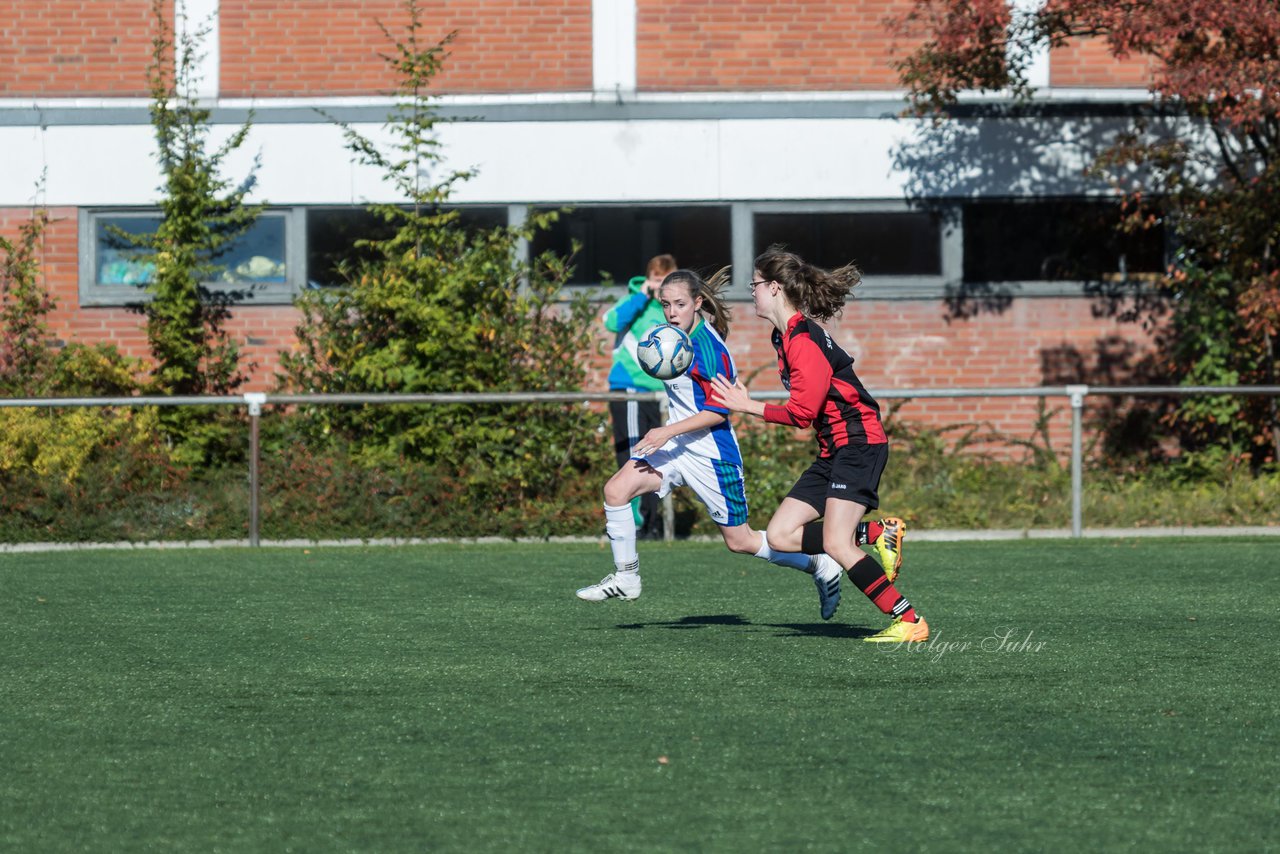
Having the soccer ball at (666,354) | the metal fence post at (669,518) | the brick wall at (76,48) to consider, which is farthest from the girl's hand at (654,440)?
the brick wall at (76,48)

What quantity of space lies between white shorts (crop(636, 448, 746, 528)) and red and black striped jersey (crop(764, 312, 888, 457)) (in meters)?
0.63

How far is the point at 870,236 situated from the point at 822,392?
380 inches

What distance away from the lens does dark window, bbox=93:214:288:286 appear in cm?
1652

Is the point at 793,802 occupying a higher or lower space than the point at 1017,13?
lower

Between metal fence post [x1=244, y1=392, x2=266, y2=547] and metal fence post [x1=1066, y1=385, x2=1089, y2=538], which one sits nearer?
metal fence post [x1=244, y1=392, x2=266, y2=547]

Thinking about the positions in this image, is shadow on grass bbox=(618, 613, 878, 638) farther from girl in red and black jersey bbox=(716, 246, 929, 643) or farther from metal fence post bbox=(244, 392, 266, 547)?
metal fence post bbox=(244, 392, 266, 547)

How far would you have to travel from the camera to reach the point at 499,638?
7969 mm

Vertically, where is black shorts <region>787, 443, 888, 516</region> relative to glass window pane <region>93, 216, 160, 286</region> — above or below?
below

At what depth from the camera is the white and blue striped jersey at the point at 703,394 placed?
789 centimetres

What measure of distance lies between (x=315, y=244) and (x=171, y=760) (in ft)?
38.4

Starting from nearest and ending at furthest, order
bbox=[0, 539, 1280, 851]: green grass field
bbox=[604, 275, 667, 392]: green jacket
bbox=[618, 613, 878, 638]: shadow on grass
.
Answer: bbox=[0, 539, 1280, 851]: green grass field, bbox=[618, 613, 878, 638]: shadow on grass, bbox=[604, 275, 667, 392]: green jacket

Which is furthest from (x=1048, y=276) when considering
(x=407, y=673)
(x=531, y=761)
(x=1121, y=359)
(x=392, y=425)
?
(x=531, y=761)

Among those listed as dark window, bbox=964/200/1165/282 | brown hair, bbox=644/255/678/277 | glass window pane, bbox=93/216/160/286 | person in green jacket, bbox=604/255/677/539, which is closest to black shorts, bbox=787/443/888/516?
person in green jacket, bbox=604/255/677/539

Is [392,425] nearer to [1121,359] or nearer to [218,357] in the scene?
[218,357]
